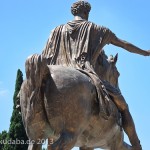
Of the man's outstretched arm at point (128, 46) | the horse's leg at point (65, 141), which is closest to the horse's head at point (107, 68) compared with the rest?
the man's outstretched arm at point (128, 46)

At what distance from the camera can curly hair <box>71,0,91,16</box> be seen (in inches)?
321

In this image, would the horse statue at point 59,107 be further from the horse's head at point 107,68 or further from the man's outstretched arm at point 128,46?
the horse's head at point 107,68

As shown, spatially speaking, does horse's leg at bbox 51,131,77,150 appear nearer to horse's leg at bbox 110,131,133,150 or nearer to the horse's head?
horse's leg at bbox 110,131,133,150

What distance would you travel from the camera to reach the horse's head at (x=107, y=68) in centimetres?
861

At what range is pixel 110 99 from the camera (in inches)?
294

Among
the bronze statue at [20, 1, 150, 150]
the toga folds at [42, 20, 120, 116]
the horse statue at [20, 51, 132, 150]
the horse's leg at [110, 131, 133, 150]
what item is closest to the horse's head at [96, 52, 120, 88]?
the bronze statue at [20, 1, 150, 150]

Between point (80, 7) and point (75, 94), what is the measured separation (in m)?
2.29

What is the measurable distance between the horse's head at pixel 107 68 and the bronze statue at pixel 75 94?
0.07 feet

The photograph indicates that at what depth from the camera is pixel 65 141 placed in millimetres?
6301

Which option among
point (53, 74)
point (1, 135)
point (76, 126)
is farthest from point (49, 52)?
point (1, 135)

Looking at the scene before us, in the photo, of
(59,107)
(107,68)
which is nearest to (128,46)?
(107,68)

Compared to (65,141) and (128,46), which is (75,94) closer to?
(65,141)

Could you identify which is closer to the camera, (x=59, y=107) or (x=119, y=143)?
(x=59, y=107)

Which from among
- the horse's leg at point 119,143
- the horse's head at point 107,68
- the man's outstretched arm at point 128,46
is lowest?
the horse's leg at point 119,143
